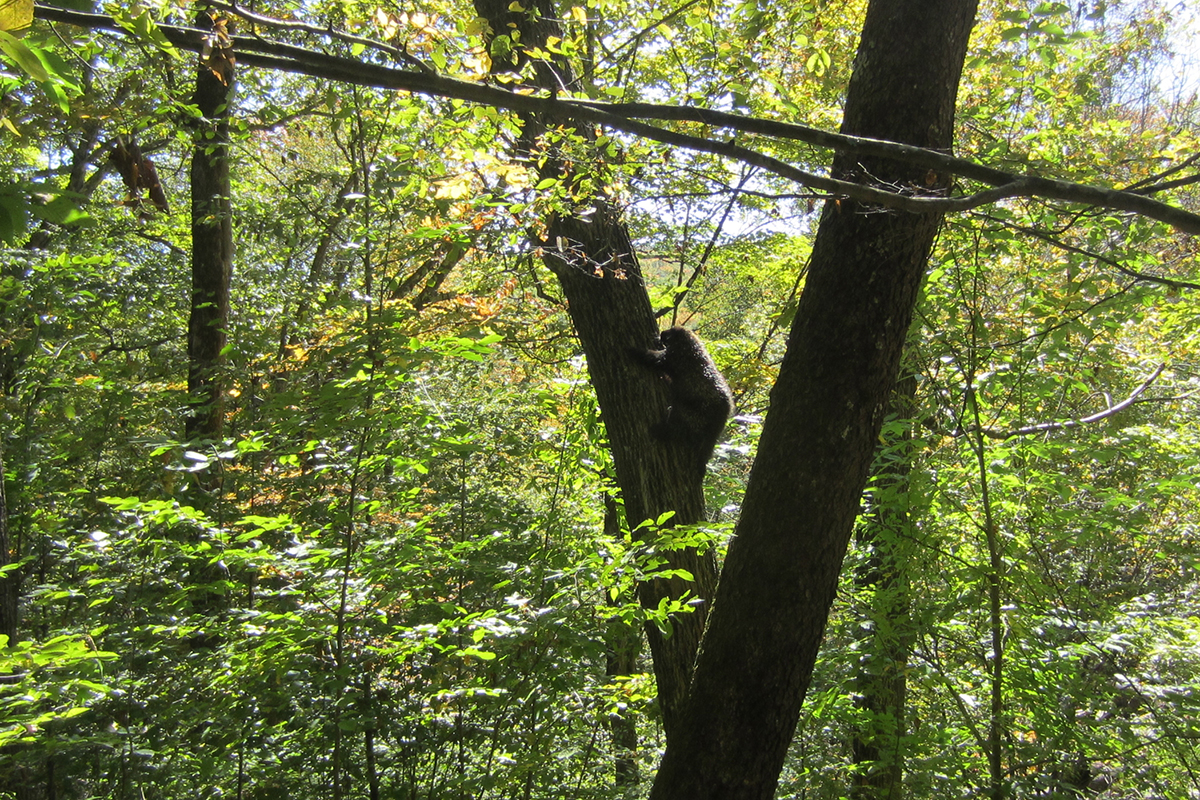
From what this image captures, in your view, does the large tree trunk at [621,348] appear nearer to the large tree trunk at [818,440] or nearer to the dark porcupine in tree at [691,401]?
the dark porcupine in tree at [691,401]

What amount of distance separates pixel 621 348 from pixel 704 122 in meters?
1.92

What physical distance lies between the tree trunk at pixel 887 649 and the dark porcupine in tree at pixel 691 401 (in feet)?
3.24

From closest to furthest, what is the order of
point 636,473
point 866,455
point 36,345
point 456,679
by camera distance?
point 866,455 < point 456,679 < point 36,345 < point 636,473

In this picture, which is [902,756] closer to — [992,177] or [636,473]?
[636,473]

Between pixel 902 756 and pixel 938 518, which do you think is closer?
pixel 902 756

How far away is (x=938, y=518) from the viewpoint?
2666 mm

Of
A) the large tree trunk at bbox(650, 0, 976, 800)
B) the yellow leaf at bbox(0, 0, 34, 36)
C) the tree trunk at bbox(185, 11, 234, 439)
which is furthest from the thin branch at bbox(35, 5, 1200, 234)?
the tree trunk at bbox(185, 11, 234, 439)

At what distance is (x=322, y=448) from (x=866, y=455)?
1971 mm

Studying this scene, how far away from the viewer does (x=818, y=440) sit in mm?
2010

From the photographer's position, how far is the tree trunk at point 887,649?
2.27 meters

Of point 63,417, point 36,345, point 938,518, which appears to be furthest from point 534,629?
point 63,417

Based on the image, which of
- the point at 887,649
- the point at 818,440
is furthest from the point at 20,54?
the point at 887,649

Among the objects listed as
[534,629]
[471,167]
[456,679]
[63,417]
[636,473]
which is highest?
[471,167]

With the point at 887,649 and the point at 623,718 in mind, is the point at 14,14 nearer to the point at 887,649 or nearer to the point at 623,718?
the point at 887,649
